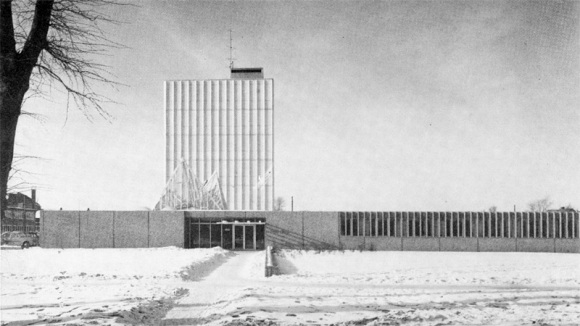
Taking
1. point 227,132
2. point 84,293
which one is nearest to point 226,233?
point 84,293

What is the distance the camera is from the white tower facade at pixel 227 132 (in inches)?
2963

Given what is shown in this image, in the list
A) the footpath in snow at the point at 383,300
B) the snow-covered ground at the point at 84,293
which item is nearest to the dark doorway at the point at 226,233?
the snow-covered ground at the point at 84,293

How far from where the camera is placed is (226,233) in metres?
38.9

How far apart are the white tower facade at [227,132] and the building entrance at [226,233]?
36121mm

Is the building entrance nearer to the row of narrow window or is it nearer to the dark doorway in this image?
the dark doorway

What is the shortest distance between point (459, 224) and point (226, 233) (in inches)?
687

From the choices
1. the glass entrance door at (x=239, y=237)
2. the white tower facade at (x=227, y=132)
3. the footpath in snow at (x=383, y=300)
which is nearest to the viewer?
the footpath in snow at (x=383, y=300)

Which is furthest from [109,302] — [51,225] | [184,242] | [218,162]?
[218,162]

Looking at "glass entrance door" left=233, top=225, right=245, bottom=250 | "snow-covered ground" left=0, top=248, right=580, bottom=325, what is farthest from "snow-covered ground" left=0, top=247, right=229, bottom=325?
"glass entrance door" left=233, top=225, right=245, bottom=250

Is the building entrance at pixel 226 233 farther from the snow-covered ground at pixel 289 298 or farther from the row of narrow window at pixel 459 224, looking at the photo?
the snow-covered ground at pixel 289 298

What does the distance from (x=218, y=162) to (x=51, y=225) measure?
38057 millimetres

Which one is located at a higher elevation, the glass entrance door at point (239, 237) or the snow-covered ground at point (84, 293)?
the snow-covered ground at point (84, 293)

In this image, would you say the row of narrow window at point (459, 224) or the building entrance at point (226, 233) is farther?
the building entrance at point (226, 233)

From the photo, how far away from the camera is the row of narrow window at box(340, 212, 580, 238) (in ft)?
126
